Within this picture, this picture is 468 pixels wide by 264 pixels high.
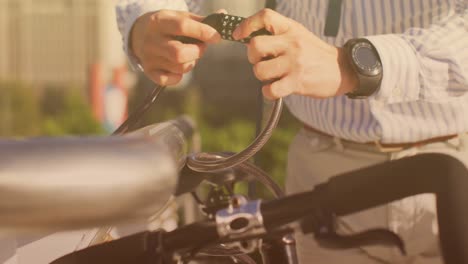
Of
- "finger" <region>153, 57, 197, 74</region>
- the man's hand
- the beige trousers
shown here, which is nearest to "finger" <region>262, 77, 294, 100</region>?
the man's hand

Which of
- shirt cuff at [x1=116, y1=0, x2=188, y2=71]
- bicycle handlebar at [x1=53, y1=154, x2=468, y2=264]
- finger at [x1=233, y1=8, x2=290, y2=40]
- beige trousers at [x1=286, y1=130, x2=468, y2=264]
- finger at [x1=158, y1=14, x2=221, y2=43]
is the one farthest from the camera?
beige trousers at [x1=286, y1=130, x2=468, y2=264]

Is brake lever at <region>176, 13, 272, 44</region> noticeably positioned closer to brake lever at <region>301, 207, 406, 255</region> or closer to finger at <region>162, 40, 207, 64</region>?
finger at <region>162, 40, 207, 64</region>

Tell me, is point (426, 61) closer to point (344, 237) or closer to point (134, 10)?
point (134, 10)

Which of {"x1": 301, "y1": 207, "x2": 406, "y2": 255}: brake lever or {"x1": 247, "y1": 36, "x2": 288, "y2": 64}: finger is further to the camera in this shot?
{"x1": 247, "y1": 36, "x2": 288, "y2": 64}: finger

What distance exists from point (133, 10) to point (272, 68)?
28.5 inches

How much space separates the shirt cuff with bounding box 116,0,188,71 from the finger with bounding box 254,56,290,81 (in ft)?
1.73

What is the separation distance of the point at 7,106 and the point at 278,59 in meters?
36.5

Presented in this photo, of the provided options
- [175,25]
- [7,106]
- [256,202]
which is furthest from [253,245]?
[7,106]

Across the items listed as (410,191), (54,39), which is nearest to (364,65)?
(410,191)

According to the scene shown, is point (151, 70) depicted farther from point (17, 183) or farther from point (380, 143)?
point (17, 183)

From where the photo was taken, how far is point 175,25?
5.38ft

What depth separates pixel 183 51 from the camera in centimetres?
163

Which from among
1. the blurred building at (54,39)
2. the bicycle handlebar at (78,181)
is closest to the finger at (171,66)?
the bicycle handlebar at (78,181)

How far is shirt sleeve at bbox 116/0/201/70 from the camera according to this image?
2002 mm
